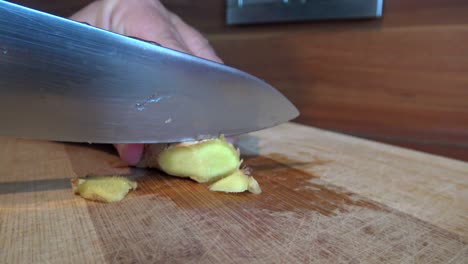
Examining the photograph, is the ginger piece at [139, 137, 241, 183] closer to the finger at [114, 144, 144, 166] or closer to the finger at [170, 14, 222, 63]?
the finger at [114, 144, 144, 166]

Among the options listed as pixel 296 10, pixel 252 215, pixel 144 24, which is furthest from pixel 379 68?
pixel 252 215

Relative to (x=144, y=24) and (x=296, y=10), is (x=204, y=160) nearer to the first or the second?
(x=144, y=24)

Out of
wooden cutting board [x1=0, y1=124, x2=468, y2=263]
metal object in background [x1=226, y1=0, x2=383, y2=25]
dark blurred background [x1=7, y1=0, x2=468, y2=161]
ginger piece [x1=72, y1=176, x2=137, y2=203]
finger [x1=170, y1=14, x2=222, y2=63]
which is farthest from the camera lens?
metal object in background [x1=226, y1=0, x2=383, y2=25]

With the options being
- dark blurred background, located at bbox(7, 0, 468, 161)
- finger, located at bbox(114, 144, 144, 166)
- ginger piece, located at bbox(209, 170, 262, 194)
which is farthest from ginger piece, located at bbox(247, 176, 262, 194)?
dark blurred background, located at bbox(7, 0, 468, 161)

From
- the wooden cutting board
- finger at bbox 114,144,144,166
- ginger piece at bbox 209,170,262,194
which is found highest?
finger at bbox 114,144,144,166

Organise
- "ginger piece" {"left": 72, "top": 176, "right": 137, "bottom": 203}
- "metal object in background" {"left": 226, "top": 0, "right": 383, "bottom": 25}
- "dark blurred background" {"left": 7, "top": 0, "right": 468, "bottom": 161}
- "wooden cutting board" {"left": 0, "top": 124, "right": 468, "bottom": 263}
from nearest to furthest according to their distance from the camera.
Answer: "wooden cutting board" {"left": 0, "top": 124, "right": 468, "bottom": 263} → "ginger piece" {"left": 72, "top": 176, "right": 137, "bottom": 203} → "dark blurred background" {"left": 7, "top": 0, "right": 468, "bottom": 161} → "metal object in background" {"left": 226, "top": 0, "right": 383, "bottom": 25}
